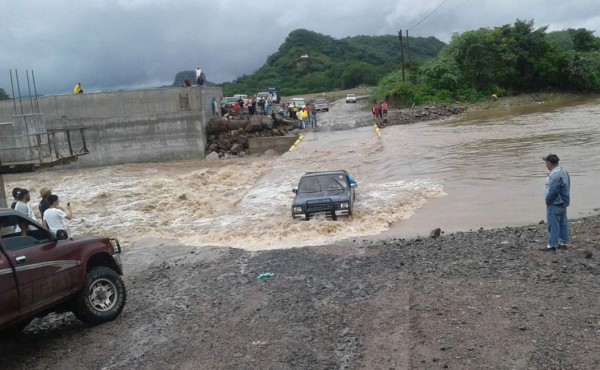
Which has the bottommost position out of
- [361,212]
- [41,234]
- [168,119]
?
[361,212]

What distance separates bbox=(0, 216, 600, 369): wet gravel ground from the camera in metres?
5.63

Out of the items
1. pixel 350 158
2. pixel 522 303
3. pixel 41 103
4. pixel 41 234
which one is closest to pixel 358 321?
pixel 522 303

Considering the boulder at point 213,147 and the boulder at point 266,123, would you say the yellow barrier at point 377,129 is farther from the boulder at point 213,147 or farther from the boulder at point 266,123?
the boulder at point 213,147

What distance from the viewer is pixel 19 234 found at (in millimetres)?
6934

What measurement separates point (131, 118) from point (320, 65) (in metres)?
114

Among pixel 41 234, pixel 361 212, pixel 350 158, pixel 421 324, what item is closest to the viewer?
pixel 421 324

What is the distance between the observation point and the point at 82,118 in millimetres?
34156

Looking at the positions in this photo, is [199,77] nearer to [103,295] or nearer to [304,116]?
[304,116]

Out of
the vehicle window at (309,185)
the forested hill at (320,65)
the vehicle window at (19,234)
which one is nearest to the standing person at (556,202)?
the vehicle window at (19,234)

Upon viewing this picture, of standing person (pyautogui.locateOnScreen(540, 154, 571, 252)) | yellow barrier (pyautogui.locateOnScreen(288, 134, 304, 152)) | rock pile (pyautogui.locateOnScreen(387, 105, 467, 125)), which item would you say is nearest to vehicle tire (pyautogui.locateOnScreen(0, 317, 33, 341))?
standing person (pyautogui.locateOnScreen(540, 154, 571, 252))

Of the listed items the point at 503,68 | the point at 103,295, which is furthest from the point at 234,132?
the point at 503,68

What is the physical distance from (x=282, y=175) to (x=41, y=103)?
684 inches

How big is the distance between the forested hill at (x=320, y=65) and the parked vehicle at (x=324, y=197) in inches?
3317

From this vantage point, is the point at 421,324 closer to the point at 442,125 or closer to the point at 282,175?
the point at 282,175
